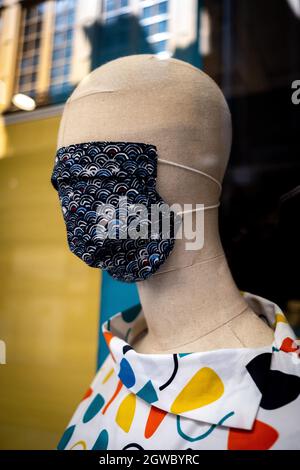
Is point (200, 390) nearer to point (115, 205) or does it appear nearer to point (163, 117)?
point (115, 205)

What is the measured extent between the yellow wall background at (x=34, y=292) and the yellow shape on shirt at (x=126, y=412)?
295 mm

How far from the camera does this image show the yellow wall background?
1.13 metres

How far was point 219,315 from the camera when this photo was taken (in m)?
0.94

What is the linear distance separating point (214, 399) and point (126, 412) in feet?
0.82

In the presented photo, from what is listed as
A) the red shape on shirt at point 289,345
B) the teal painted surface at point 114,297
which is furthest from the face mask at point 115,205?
the teal painted surface at point 114,297

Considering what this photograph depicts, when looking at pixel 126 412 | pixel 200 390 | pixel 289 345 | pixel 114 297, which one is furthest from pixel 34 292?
Answer: pixel 289 345

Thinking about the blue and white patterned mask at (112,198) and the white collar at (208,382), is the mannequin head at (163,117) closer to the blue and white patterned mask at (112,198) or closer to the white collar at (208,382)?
the blue and white patterned mask at (112,198)

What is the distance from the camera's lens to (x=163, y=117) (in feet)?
3.01

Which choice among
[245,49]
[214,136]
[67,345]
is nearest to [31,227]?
[67,345]

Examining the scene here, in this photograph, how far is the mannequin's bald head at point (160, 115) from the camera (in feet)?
2.99

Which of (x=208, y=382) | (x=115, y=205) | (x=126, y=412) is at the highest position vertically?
(x=115, y=205)

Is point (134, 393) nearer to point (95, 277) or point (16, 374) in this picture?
point (16, 374)

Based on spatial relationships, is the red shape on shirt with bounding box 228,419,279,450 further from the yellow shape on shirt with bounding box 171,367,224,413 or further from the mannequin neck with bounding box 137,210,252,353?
the mannequin neck with bounding box 137,210,252,353

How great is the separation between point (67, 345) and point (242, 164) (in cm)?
91
